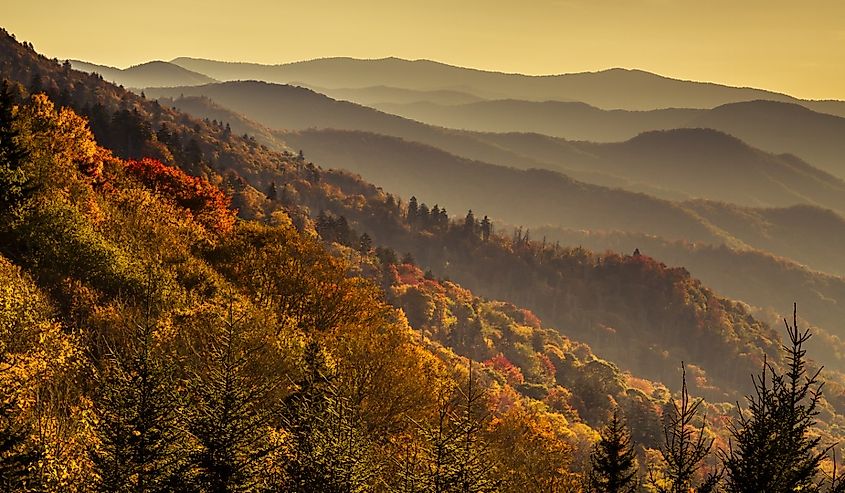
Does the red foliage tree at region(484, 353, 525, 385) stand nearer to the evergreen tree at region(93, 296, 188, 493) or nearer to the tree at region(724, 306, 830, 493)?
the tree at region(724, 306, 830, 493)

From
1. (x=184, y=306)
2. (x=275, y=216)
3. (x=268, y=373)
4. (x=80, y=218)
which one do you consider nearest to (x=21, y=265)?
(x=80, y=218)

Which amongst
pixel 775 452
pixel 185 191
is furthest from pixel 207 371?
pixel 185 191

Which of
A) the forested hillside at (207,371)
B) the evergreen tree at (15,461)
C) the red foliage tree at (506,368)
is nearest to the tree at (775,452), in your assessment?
the forested hillside at (207,371)

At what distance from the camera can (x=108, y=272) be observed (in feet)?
151

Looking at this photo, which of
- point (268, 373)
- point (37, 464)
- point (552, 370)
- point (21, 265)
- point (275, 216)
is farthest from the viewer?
point (552, 370)

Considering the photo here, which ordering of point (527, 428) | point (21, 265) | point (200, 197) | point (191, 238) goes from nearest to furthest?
point (21, 265)
point (191, 238)
point (527, 428)
point (200, 197)

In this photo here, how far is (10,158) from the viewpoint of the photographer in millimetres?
50312

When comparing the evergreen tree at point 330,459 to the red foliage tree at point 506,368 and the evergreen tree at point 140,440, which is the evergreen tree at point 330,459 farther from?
the red foliage tree at point 506,368

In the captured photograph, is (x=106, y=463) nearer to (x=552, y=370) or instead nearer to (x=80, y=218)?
(x=80, y=218)

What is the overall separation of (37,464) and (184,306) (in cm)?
2353

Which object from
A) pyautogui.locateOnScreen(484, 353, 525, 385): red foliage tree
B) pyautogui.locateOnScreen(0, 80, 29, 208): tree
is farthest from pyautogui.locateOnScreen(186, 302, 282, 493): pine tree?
pyautogui.locateOnScreen(484, 353, 525, 385): red foliage tree

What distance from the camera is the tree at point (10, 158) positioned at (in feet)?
157

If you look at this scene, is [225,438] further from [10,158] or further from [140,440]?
[10,158]

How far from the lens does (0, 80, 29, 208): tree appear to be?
47.9 m
